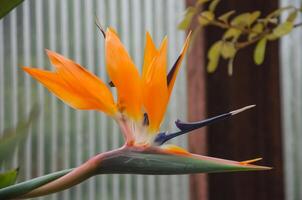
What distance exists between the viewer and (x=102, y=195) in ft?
3.56

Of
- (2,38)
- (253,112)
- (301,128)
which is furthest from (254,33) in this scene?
(2,38)

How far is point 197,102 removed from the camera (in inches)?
37.8

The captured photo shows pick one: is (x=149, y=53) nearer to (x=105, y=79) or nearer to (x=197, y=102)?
(x=197, y=102)

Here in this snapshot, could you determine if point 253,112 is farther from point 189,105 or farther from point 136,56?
point 136,56

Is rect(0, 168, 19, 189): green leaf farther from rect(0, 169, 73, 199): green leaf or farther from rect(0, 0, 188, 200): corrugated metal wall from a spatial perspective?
rect(0, 0, 188, 200): corrugated metal wall

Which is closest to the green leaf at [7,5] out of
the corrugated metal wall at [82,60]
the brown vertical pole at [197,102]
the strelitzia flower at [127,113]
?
the strelitzia flower at [127,113]

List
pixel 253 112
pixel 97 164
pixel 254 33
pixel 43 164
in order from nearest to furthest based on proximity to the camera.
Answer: pixel 97 164 → pixel 254 33 → pixel 253 112 → pixel 43 164

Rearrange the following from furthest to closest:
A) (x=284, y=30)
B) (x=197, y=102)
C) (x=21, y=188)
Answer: (x=197, y=102) < (x=284, y=30) < (x=21, y=188)

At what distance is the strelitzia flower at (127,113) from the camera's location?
0.64 ft

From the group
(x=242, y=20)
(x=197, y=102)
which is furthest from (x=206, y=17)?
(x=197, y=102)

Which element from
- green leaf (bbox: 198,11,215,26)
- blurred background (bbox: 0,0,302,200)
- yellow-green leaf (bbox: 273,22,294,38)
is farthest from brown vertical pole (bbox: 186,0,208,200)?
yellow-green leaf (bbox: 273,22,294,38)

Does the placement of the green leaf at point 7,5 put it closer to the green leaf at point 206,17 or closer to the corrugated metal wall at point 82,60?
the green leaf at point 206,17

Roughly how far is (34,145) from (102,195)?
0.16 m

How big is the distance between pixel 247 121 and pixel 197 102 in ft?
0.30
